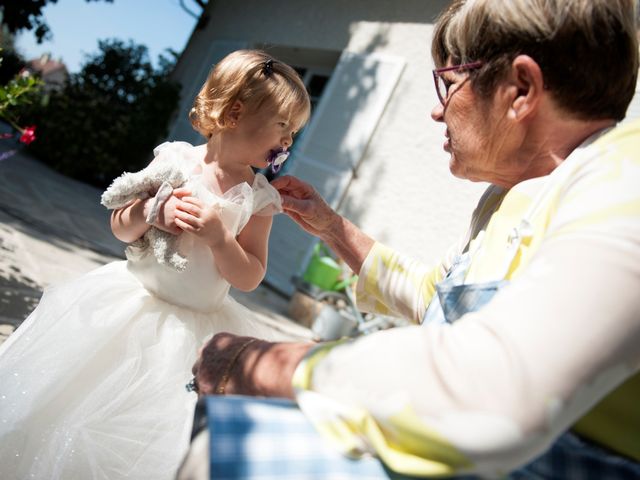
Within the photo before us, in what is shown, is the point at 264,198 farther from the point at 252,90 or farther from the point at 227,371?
the point at 227,371

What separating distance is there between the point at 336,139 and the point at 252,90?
549 cm

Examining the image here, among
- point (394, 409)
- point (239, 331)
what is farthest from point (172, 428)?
point (394, 409)

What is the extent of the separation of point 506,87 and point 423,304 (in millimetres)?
771

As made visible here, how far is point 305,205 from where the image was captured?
6.55 ft

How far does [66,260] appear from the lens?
14.4 feet

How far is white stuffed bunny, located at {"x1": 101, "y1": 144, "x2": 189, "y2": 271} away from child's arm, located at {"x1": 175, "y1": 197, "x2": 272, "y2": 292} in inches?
3.8

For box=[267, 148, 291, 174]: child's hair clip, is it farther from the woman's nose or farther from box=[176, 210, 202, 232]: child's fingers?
the woman's nose

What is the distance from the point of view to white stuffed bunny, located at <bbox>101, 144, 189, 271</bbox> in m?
1.68

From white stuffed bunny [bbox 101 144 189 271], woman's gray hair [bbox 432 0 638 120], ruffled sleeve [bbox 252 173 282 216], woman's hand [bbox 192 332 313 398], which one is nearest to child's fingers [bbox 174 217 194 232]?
white stuffed bunny [bbox 101 144 189 271]

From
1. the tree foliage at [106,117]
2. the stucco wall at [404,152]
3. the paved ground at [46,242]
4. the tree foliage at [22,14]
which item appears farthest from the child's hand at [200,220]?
the tree foliage at [22,14]

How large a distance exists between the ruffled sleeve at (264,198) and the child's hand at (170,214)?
25cm

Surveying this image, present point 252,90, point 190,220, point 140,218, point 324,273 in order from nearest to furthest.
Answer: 1. point 190,220
2. point 140,218
3. point 252,90
4. point 324,273

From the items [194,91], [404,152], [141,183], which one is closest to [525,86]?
[141,183]

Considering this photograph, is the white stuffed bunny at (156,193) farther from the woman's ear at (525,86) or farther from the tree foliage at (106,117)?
the tree foliage at (106,117)
